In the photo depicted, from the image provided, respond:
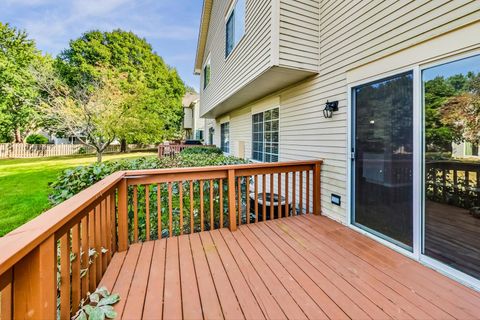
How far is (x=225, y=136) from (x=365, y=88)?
8240 millimetres

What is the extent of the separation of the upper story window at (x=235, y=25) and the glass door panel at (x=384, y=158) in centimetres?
345

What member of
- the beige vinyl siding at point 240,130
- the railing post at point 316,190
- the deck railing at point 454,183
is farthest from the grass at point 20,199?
the beige vinyl siding at point 240,130

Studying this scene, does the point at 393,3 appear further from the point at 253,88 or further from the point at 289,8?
the point at 253,88

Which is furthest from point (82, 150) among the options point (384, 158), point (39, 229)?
point (384, 158)

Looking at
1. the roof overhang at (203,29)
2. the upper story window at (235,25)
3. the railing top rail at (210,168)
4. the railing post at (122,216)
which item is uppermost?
the roof overhang at (203,29)

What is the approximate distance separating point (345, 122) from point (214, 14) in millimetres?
7625

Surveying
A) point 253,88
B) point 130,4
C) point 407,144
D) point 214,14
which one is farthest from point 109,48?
point 407,144

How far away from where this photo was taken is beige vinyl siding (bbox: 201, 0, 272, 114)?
152 inches

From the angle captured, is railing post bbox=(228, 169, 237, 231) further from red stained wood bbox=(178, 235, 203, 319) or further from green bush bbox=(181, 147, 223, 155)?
green bush bbox=(181, 147, 223, 155)

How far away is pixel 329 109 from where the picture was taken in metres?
3.63

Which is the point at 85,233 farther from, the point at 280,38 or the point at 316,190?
the point at 280,38

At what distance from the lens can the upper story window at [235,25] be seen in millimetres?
5371

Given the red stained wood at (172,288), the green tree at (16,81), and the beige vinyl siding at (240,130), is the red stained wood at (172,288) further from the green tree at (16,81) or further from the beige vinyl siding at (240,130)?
the green tree at (16,81)

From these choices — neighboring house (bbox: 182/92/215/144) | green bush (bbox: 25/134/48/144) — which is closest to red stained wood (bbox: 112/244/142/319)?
neighboring house (bbox: 182/92/215/144)
